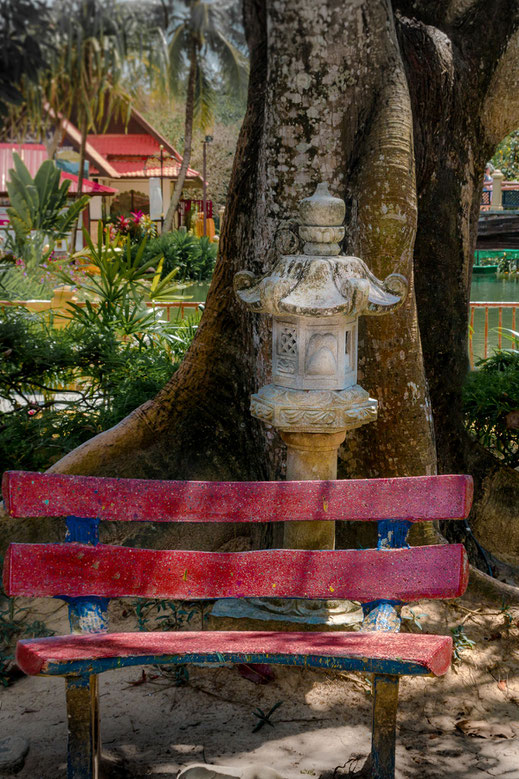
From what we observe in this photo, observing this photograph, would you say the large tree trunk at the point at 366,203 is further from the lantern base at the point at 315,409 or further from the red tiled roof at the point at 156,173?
the red tiled roof at the point at 156,173

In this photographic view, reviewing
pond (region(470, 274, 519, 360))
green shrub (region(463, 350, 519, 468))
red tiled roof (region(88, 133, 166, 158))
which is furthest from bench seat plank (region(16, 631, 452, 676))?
red tiled roof (region(88, 133, 166, 158))

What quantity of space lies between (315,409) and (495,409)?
112 inches

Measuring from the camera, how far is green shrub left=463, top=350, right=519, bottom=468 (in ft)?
19.7

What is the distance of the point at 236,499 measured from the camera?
11.7 ft

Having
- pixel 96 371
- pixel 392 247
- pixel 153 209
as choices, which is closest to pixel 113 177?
pixel 153 209

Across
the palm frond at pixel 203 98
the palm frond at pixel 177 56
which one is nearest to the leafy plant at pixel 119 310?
the palm frond at pixel 177 56

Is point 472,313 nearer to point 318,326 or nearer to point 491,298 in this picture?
point 318,326

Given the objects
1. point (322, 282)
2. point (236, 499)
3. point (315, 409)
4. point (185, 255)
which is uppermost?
point (322, 282)

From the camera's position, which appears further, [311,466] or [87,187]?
[87,187]

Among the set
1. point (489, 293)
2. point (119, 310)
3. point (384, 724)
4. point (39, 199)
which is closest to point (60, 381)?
point (119, 310)

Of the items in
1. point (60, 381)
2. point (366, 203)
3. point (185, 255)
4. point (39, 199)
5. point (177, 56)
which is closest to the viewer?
point (366, 203)

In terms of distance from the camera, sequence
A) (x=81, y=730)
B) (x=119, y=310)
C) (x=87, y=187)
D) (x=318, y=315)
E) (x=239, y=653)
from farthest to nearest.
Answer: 1. (x=87, y=187)
2. (x=119, y=310)
3. (x=318, y=315)
4. (x=81, y=730)
5. (x=239, y=653)

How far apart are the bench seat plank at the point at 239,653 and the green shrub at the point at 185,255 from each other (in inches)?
955

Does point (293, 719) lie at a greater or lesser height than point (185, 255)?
lesser
